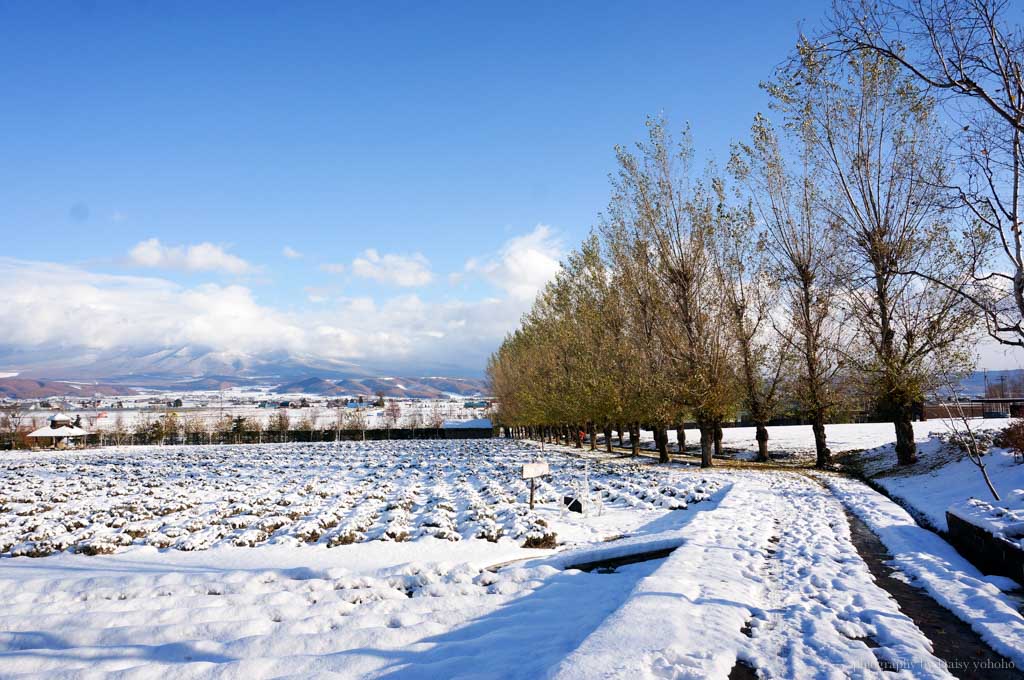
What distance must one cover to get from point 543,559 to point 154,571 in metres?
5.98

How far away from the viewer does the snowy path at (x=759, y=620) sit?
427 cm

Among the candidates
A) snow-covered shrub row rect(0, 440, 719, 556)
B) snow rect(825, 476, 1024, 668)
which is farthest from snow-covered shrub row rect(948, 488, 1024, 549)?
snow-covered shrub row rect(0, 440, 719, 556)

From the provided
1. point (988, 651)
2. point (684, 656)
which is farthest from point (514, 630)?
point (988, 651)

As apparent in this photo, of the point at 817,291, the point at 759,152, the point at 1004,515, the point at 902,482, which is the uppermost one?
the point at 759,152

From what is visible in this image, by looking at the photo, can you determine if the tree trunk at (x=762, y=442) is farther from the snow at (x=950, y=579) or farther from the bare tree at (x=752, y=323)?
the snow at (x=950, y=579)

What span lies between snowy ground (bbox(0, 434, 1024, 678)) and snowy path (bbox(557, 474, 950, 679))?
0.08ft

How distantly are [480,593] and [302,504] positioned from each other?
31.5 feet

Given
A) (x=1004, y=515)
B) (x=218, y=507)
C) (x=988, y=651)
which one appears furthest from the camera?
(x=218, y=507)

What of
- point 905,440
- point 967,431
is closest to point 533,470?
point 967,431

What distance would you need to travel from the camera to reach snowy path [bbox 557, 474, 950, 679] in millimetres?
4273

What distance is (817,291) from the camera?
21.8 metres

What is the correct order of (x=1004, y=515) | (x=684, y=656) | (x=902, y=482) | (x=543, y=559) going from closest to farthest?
(x=684, y=656), (x=1004, y=515), (x=543, y=559), (x=902, y=482)

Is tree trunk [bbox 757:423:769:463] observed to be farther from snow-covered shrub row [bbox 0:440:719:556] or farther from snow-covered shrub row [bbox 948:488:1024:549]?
snow-covered shrub row [bbox 948:488:1024:549]

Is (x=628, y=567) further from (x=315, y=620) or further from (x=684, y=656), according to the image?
(x=315, y=620)
